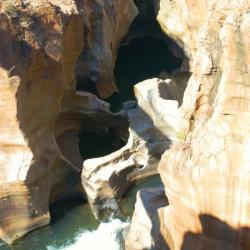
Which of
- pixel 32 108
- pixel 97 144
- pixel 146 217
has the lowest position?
pixel 97 144

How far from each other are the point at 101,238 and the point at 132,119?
3.50m

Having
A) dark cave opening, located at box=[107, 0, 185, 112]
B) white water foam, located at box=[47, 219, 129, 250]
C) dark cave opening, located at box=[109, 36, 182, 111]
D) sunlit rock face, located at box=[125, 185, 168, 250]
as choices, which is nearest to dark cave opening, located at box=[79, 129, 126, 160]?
dark cave opening, located at box=[107, 0, 185, 112]

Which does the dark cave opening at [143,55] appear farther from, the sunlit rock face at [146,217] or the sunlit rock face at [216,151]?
the sunlit rock face at [216,151]

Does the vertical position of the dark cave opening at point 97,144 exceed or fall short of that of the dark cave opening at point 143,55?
it falls short

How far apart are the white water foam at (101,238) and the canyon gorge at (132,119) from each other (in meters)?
0.32

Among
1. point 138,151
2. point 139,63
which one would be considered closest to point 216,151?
point 138,151

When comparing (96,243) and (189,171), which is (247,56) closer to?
(189,171)

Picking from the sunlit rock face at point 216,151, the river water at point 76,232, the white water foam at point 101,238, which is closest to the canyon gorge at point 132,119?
the sunlit rock face at point 216,151

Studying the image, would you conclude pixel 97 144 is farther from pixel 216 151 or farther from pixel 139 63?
pixel 216 151

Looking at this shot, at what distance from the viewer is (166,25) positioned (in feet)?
60.4

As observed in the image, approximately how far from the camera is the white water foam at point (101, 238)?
11.1 metres

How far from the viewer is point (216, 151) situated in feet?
19.7

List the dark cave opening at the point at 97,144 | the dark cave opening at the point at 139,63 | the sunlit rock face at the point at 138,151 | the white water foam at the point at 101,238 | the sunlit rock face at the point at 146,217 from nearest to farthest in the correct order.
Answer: the sunlit rock face at the point at 146,217, the white water foam at the point at 101,238, the sunlit rock face at the point at 138,151, the dark cave opening at the point at 97,144, the dark cave opening at the point at 139,63

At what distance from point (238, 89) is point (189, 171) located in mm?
1227
